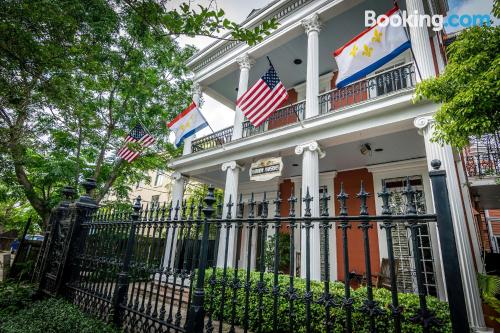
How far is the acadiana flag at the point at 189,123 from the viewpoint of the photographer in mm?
8133

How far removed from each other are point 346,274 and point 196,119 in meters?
7.15

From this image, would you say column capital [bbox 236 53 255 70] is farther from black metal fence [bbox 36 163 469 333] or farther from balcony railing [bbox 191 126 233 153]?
black metal fence [bbox 36 163 469 333]

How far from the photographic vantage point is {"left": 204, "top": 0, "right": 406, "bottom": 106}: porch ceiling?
7.86 m

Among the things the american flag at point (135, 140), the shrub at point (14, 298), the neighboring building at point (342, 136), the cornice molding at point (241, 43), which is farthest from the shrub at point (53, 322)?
the cornice molding at point (241, 43)

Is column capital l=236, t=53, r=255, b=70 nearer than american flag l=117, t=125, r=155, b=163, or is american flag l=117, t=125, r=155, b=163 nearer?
american flag l=117, t=125, r=155, b=163

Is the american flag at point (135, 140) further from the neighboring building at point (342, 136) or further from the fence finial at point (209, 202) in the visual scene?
the fence finial at point (209, 202)

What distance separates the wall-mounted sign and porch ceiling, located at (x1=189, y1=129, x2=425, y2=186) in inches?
25.4

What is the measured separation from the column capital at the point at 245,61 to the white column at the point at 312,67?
7.52 feet

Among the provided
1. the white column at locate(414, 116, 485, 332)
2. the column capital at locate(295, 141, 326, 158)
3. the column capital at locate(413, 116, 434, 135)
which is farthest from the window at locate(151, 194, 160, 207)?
the column capital at locate(413, 116, 434, 135)

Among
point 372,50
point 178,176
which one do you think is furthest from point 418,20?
point 178,176

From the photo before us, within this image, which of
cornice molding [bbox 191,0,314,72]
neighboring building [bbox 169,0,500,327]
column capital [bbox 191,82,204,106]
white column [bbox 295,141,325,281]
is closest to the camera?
neighboring building [bbox 169,0,500,327]

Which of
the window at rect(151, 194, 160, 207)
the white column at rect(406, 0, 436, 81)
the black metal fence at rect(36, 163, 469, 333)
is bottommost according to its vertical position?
the black metal fence at rect(36, 163, 469, 333)

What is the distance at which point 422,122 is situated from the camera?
5.15 metres

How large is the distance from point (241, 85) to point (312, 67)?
2705 mm
